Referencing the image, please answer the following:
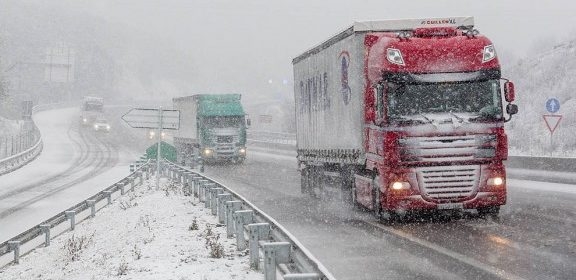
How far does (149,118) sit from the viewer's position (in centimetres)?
2194

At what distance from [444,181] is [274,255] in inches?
220

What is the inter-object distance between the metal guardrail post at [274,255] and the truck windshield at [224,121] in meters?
27.8

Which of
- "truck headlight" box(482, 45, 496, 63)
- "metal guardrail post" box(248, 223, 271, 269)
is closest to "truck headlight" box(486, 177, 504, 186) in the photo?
"truck headlight" box(482, 45, 496, 63)

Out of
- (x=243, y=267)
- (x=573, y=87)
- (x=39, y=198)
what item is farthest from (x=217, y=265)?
(x=573, y=87)

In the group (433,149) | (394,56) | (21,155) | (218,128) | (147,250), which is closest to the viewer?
(147,250)

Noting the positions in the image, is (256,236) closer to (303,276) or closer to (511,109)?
(303,276)

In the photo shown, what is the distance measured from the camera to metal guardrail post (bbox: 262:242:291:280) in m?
7.23

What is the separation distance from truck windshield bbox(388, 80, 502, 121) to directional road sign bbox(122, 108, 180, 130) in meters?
11.3

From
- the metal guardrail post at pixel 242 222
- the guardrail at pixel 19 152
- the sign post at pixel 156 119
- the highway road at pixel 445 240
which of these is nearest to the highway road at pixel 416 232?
the highway road at pixel 445 240

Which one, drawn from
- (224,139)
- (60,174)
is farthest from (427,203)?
(60,174)

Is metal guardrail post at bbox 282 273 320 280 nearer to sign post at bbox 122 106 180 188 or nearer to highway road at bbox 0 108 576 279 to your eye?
highway road at bbox 0 108 576 279

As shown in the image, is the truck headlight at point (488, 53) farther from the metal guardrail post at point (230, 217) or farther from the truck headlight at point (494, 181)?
the metal guardrail post at point (230, 217)

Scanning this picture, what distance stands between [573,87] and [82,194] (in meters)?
26.6

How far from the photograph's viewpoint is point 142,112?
71.1 ft
